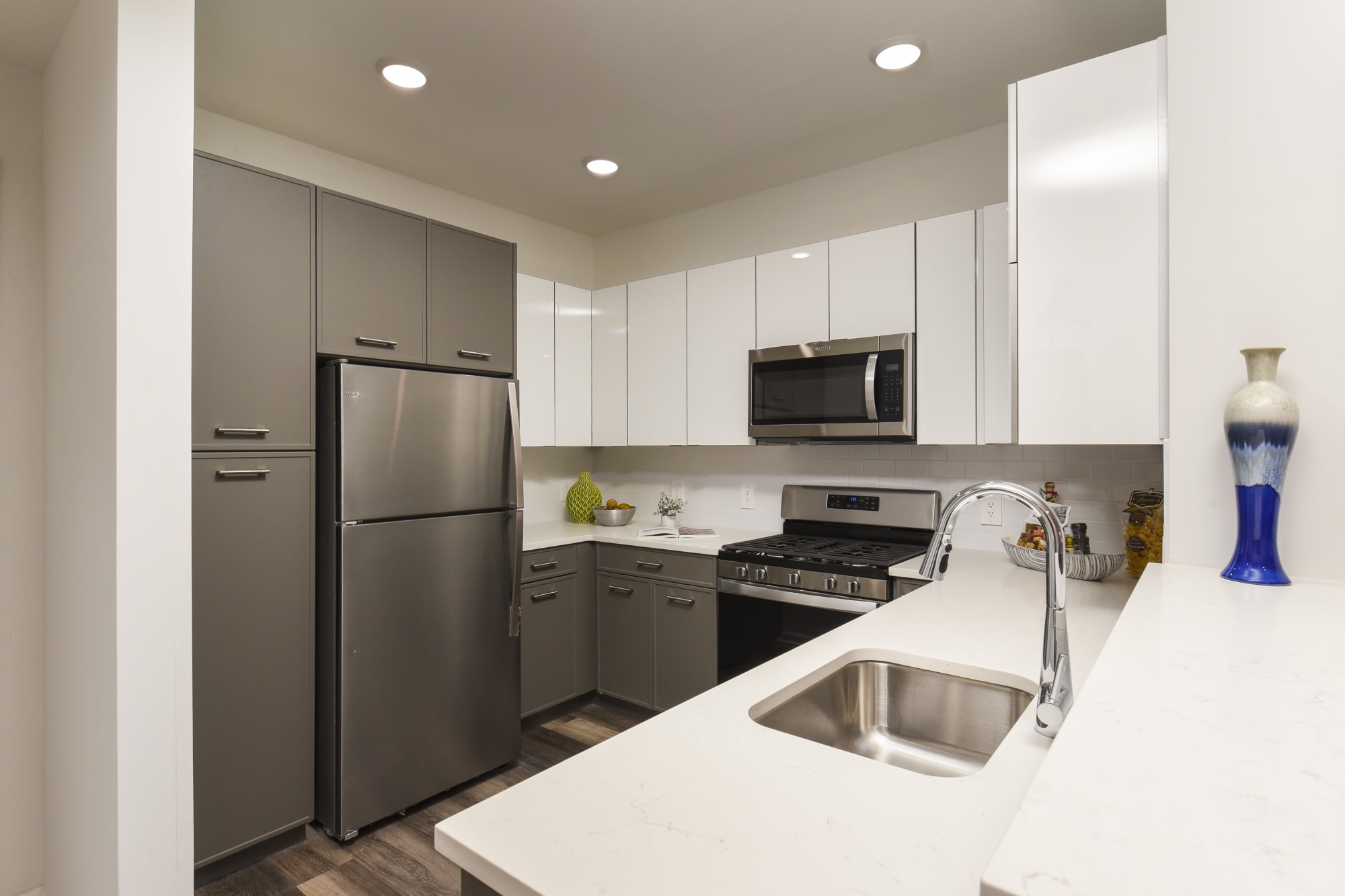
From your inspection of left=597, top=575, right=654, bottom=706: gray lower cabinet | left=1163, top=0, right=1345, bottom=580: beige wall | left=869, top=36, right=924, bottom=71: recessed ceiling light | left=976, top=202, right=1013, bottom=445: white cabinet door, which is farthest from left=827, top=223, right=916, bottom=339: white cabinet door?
left=597, top=575, right=654, bottom=706: gray lower cabinet

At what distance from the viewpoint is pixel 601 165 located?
304cm

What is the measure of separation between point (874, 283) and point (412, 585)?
2061 millimetres

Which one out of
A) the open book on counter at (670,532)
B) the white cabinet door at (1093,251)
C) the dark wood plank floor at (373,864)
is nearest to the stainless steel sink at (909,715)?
the white cabinet door at (1093,251)

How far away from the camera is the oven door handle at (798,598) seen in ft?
7.98

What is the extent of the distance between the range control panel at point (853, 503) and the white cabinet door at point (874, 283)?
71cm

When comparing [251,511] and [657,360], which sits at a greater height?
[657,360]

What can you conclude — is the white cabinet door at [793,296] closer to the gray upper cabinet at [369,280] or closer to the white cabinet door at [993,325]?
the white cabinet door at [993,325]

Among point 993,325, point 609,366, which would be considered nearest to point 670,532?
point 609,366

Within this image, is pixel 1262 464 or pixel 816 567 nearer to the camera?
pixel 1262 464

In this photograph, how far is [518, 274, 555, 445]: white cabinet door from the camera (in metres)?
3.23

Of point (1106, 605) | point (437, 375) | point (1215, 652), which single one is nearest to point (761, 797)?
point (1215, 652)

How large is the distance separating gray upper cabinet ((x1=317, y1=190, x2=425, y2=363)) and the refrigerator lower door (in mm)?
630

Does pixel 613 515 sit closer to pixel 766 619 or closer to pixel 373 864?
pixel 766 619

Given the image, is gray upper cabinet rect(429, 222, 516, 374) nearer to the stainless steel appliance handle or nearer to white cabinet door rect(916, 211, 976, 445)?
the stainless steel appliance handle
